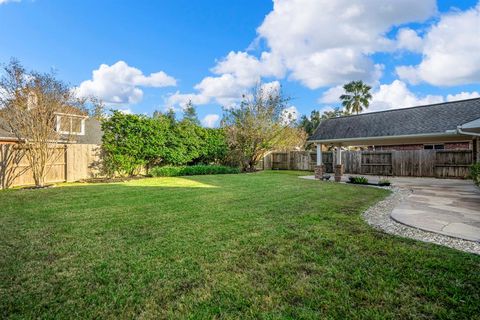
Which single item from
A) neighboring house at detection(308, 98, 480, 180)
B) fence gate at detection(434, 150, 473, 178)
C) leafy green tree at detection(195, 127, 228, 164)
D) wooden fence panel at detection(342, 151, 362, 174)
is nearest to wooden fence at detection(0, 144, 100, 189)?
leafy green tree at detection(195, 127, 228, 164)

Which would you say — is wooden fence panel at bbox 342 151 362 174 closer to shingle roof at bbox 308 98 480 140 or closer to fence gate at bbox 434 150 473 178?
shingle roof at bbox 308 98 480 140

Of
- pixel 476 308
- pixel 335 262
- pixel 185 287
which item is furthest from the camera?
pixel 335 262

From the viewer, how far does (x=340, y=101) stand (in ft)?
120

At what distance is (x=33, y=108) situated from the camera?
9.88m

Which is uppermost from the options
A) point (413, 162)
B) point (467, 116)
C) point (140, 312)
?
point (467, 116)

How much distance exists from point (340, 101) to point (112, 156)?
3217 cm

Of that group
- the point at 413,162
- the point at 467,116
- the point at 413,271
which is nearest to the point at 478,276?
the point at 413,271

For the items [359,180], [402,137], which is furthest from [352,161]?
[359,180]

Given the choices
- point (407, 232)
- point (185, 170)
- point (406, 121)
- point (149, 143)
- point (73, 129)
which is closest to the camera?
point (407, 232)

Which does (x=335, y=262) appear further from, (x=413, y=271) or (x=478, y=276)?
(x=478, y=276)

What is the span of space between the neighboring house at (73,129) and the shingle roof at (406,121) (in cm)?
1473

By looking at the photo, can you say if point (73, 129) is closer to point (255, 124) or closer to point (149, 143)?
point (149, 143)

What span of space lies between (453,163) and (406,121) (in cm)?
339

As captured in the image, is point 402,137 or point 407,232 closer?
point 407,232
